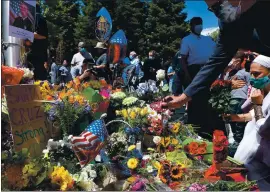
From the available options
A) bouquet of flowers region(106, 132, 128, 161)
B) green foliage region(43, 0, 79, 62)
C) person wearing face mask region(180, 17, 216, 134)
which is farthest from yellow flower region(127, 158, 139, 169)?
green foliage region(43, 0, 79, 62)

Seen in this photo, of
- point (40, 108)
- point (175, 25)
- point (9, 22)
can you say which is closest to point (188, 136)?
point (40, 108)

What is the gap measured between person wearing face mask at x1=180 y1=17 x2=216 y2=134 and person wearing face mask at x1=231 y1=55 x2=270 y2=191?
70.9 inches

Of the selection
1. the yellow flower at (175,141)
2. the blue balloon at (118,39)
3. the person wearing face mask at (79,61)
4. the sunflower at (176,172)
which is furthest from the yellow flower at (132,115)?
the person wearing face mask at (79,61)

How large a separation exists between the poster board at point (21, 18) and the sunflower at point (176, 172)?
4.25 feet

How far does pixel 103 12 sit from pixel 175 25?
3.11 metres

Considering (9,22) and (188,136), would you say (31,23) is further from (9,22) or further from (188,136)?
(188,136)

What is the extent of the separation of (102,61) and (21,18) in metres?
3.55

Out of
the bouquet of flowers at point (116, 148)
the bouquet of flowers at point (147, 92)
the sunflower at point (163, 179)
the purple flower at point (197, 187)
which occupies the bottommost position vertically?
the purple flower at point (197, 187)

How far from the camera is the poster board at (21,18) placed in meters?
2.68

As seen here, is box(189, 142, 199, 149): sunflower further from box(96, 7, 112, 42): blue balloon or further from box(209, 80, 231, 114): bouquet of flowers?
box(96, 7, 112, 42): blue balloon

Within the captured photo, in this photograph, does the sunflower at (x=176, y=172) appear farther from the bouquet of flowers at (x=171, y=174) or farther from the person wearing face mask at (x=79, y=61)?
the person wearing face mask at (x=79, y=61)

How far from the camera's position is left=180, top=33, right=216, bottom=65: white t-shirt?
4.90 metres

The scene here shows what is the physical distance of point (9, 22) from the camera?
270 centimetres

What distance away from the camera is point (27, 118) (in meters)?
2.79
